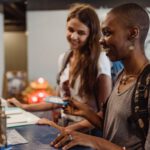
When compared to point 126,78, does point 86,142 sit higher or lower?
lower

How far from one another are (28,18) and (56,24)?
0.44m

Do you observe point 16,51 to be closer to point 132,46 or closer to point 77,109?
point 77,109

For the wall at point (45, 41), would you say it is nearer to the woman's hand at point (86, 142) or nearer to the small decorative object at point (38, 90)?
the small decorative object at point (38, 90)

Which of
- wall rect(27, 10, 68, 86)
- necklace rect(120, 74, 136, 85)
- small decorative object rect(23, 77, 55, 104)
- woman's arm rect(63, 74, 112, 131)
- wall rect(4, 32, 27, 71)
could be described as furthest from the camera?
wall rect(4, 32, 27, 71)

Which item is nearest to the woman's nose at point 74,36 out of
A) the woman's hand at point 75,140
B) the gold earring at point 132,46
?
the gold earring at point 132,46

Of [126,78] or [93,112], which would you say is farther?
[93,112]

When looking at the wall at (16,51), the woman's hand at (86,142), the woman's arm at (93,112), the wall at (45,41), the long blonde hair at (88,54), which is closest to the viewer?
the woman's hand at (86,142)

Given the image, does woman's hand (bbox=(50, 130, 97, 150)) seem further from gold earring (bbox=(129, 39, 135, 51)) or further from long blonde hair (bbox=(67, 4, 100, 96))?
long blonde hair (bbox=(67, 4, 100, 96))

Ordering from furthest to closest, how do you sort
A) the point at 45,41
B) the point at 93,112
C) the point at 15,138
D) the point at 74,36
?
the point at 45,41 → the point at 74,36 → the point at 93,112 → the point at 15,138

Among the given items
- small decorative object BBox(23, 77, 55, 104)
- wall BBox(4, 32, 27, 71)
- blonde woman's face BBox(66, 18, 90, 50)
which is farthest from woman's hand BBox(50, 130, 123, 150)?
wall BBox(4, 32, 27, 71)

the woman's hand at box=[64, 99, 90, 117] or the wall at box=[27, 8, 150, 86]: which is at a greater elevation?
the wall at box=[27, 8, 150, 86]

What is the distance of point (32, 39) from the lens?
4.79m

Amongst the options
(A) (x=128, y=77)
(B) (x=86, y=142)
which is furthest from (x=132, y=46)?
(B) (x=86, y=142)

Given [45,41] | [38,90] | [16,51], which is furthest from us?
[16,51]
